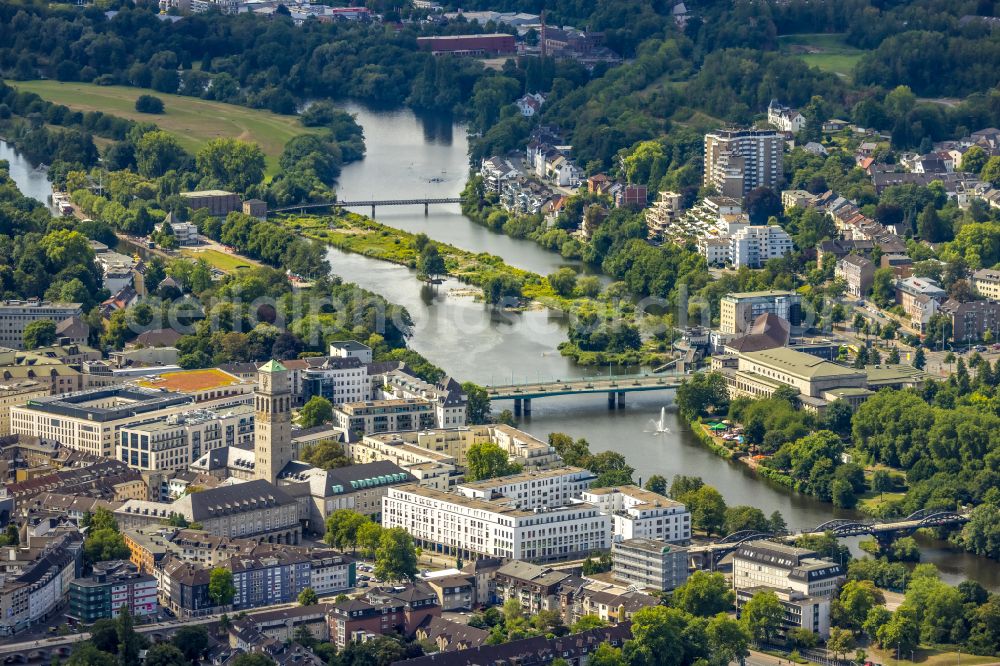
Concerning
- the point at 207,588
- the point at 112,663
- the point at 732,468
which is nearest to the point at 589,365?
the point at 732,468

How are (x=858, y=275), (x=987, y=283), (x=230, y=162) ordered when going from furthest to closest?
(x=230, y=162) < (x=858, y=275) < (x=987, y=283)

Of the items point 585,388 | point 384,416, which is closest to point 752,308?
point 585,388

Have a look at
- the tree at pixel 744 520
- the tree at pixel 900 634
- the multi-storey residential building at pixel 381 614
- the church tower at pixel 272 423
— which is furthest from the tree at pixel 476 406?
the tree at pixel 900 634

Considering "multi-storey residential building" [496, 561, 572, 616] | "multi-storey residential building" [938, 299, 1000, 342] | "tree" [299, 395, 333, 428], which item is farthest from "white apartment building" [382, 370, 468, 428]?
"multi-storey residential building" [938, 299, 1000, 342]

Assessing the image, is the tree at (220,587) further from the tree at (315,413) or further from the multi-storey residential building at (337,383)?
the multi-storey residential building at (337,383)

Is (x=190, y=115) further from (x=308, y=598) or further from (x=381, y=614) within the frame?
(x=381, y=614)

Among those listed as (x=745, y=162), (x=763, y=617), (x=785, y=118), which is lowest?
(x=763, y=617)
